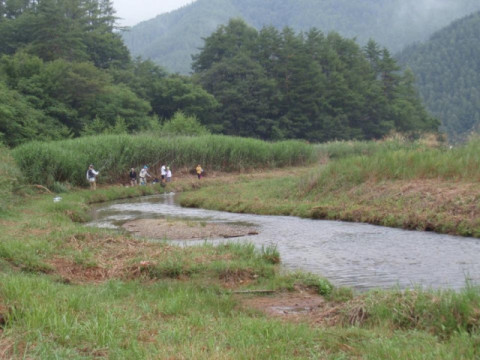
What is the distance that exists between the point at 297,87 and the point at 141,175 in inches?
1725

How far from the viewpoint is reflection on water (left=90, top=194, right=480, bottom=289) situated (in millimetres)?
9797

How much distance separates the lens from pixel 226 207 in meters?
22.9

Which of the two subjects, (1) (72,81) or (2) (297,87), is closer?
(1) (72,81)

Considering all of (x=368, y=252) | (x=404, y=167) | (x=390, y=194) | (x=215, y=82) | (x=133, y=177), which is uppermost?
(x=215, y=82)

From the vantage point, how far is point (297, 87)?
73.4m

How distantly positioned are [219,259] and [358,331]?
5.15 meters

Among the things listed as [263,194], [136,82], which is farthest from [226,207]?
[136,82]

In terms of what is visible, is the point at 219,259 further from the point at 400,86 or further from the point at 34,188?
the point at 400,86

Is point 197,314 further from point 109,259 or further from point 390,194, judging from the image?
point 390,194

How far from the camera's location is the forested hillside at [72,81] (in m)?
45.2

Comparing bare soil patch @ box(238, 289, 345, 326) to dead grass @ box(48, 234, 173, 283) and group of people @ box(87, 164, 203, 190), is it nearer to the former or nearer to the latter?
dead grass @ box(48, 234, 173, 283)

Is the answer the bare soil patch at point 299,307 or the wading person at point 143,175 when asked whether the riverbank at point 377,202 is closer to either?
the bare soil patch at point 299,307

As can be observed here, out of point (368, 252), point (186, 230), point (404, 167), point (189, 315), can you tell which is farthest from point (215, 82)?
point (189, 315)

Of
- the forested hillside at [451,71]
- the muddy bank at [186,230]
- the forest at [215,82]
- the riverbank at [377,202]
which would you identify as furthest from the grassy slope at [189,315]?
the forested hillside at [451,71]
